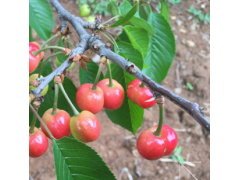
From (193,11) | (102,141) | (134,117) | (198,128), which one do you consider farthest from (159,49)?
(193,11)

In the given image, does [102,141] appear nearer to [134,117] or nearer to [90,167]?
[134,117]

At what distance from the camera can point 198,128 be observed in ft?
7.76

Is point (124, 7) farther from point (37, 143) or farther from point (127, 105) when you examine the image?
point (37, 143)

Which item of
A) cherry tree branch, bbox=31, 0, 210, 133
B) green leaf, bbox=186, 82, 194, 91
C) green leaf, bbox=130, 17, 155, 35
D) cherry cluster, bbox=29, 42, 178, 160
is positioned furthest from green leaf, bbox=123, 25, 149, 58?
green leaf, bbox=186, 82, 194, 91

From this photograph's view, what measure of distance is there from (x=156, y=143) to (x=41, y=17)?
2.66ft

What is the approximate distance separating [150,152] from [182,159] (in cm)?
157

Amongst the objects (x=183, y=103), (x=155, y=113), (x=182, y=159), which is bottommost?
(x=182, y=159)

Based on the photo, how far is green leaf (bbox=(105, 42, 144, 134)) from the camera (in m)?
0.88

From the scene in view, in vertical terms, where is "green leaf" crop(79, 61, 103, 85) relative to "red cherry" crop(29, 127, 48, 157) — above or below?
above

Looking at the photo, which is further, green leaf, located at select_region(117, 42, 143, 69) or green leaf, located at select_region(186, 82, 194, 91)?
green leaf, located at select_region(186, 82, 194, 91)

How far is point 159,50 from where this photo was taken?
1.18 metres

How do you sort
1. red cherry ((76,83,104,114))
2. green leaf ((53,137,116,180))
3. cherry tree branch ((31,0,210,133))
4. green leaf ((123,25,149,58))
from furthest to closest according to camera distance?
green leaf ((123,25,149,58)) → red cherry ((76,83,104,114)) → green leaf ((53,137,116,180)) → cherry tree branch ((31,0,210,133))

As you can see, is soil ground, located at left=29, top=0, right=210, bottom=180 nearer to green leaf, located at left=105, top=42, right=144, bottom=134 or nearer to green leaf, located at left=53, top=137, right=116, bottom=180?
green leaf, located at left=105, top=42, right=144, bottom=134

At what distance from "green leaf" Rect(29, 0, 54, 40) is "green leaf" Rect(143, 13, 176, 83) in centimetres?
45
